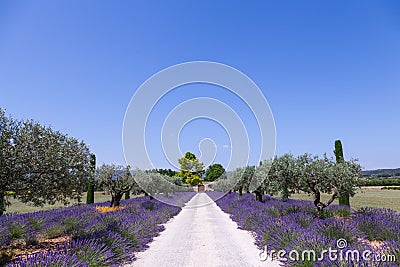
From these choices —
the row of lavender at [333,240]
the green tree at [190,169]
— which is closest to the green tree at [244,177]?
the row of lavender at [333,240]

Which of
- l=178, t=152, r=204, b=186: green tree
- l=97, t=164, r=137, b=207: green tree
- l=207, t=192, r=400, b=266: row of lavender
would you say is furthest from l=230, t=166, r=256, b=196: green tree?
l=178, t=152, r=204, b=186: green tree

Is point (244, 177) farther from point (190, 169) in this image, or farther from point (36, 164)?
point (190, 169)

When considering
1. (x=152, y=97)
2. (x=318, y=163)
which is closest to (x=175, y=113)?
(x=152, y=97)

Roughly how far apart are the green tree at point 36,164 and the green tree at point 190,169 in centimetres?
6655

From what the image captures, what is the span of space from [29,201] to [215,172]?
309 ft

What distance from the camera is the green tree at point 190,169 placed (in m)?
73.9

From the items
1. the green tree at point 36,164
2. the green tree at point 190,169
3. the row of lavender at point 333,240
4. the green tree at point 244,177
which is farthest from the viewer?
the green tree at point 190,169

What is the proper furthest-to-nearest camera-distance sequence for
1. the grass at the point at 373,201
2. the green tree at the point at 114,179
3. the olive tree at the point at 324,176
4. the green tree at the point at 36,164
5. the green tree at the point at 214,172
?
the green tree at the point at 214,172 < the grass at the point at 373,201 < the green tree at the point at 114,179 < the olive tree at the point at 324,176 < the green tree at the point at 36,164

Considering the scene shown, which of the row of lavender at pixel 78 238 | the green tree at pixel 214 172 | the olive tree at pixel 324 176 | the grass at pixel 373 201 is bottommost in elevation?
the grass at pixel 373 201

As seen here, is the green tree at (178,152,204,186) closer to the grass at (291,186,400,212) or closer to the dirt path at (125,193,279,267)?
the grass at (291,186,400,212)

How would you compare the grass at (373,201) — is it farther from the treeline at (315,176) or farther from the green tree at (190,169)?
the green tree at (190,169)

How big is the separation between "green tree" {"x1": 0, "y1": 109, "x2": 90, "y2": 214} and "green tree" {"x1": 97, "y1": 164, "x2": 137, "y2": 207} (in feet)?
41.4

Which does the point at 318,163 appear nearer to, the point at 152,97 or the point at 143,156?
the point at 152,97

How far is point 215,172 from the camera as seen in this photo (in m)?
99.3
